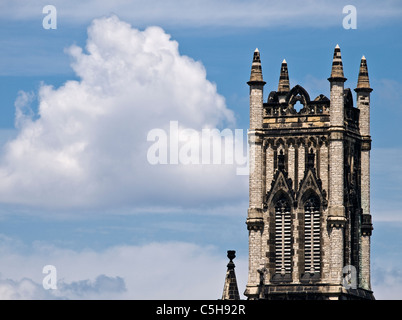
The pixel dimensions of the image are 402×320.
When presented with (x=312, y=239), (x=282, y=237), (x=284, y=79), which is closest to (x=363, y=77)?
(x=284, y=79)

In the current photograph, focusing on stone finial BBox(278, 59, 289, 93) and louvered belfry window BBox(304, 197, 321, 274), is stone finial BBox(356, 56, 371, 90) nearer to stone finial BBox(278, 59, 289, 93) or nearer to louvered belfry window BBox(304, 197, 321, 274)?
stone finial BBox(278, 59, 289, 93)

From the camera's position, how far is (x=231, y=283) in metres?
142

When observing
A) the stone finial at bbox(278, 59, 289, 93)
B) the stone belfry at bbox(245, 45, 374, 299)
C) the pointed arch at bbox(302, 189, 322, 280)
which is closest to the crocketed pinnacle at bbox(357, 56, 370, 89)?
the stone belfry at bbox(245, 45, 374, 299)

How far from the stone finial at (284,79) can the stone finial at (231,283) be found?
23713 millimetres

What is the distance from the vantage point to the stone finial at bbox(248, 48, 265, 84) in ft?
523

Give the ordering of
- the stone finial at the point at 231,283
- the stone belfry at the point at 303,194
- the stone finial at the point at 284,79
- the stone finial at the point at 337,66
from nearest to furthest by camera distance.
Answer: the stone finial at the point at 231,283
the stone belfry at the point at 303,194
the stone finial at the point at 337,66
the stone finial at the point at 284,79

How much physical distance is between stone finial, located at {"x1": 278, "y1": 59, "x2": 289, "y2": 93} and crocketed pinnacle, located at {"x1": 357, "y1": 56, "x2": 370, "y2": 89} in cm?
640

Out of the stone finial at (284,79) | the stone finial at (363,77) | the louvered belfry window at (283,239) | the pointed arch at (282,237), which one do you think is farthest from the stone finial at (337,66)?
the louvered belfry window at (283,239)

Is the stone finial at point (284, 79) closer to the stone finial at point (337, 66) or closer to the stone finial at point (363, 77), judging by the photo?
the stone finial at point (337, 66)

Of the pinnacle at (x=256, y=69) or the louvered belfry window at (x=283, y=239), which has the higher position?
the pinnacle at (x=256, y=69)

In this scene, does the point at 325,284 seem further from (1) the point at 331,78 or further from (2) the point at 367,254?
(1) the point at 331,78

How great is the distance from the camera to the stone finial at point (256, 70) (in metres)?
159
